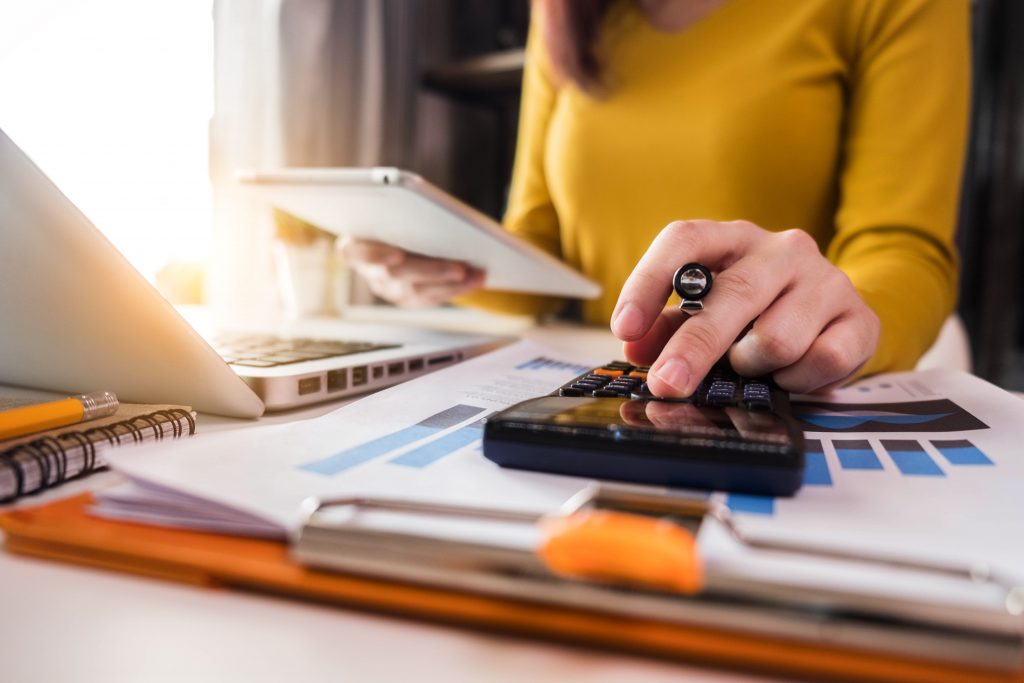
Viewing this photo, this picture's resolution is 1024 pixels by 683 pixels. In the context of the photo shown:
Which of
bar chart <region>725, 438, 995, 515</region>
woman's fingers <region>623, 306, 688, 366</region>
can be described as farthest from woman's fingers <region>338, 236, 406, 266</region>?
bar chart <region>725, 438, 995, 515</region>

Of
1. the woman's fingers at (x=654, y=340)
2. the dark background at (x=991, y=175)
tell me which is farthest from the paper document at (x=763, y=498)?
the dark background at (x=991, y=175)

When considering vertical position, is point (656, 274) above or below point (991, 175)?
below

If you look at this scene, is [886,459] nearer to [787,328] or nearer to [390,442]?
[787,328]

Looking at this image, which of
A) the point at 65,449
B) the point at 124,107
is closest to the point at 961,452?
the point at 65,449

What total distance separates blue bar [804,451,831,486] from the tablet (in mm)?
330

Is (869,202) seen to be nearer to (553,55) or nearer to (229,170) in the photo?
(553,55)

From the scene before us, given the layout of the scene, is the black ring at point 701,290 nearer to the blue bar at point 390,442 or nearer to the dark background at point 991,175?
the blue bar at point 390,442

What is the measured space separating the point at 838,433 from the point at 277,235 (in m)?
0.82

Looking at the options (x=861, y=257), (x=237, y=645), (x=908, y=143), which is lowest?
(x=237, y=645)

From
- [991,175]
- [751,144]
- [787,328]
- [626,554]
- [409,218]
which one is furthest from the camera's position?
[991,175]

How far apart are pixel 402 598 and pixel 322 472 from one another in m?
0.08

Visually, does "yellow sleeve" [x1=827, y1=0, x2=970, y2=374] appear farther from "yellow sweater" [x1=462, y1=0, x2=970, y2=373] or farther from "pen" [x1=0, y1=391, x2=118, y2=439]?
"pen" [x1=0, y1=391, x2=118, y2=439]

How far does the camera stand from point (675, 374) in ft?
1.10

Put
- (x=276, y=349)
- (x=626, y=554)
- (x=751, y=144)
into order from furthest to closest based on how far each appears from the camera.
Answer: (x=751, y=144) < (x=276, y=349) < (x=626, y=554)
